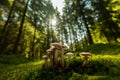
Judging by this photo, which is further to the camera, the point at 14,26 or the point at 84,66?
the point at 14,26

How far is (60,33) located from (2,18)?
90.4 ft

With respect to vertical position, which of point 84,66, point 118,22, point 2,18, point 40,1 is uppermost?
point 40,1

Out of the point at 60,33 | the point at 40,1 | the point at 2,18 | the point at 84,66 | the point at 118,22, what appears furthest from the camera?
the point at 60,33

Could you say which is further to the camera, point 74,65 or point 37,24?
point 37,24

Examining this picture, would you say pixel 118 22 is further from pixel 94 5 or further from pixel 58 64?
pixel 58 64

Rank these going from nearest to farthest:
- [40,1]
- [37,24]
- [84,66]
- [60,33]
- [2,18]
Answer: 1. [84,66]
2. [2,18]
3. [40,1]
4. [37,24]
5. [60,33]

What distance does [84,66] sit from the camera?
357 inches

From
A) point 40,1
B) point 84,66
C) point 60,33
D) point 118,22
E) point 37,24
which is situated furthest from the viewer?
point 60,33

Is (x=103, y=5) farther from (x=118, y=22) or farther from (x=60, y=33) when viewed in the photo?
(x=60, y=33)

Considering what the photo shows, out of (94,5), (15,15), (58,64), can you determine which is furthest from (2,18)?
(58,64)

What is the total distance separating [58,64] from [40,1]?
35.3 metres

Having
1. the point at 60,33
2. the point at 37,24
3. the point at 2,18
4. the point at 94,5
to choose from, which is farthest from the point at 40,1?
the point at 60,33

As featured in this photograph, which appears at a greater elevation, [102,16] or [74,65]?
[102,16]

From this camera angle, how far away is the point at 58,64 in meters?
9.27
